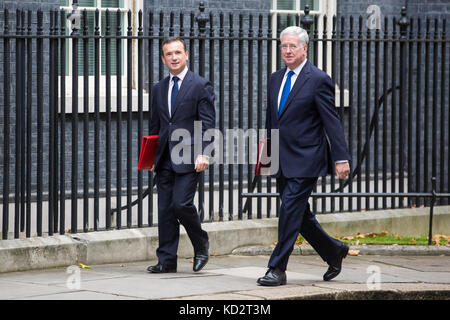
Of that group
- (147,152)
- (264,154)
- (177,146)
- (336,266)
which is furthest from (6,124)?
(336,266)

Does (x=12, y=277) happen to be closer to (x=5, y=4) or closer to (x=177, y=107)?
(x=177, y=107)

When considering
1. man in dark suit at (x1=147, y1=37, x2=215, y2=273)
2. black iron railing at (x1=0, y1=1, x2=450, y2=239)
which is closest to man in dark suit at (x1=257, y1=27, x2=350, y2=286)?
man in dark suit at (x1=147, y1=37, x2=215, y2=273)

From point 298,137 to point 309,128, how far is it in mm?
102

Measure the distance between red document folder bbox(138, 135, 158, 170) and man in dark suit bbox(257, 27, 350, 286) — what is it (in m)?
1.05

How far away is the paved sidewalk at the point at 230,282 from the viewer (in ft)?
23.1

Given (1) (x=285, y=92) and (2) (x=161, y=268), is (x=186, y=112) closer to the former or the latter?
(1) (x=285, y=92)

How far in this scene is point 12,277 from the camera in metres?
8.10

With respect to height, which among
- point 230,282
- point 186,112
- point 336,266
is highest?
point 186,112

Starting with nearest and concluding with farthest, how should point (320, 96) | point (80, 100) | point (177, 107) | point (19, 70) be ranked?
point (320, 96), point (177, 107), point (19, 70), point (80, 100)

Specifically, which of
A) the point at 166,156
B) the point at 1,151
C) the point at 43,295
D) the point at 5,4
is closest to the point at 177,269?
the point at 166,156

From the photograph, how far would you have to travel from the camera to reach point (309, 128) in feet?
24.6

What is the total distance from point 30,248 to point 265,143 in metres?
2.22

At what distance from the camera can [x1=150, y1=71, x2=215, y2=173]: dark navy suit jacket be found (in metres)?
7.98
